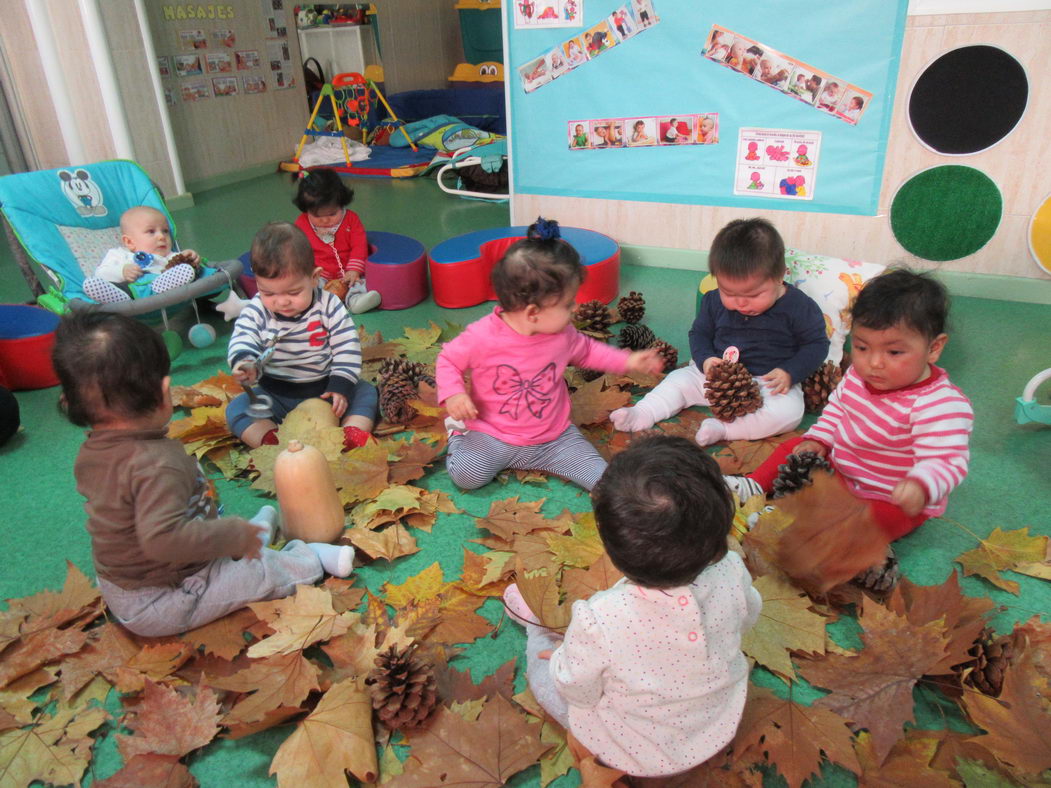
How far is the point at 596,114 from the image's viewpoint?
3918 millimetres

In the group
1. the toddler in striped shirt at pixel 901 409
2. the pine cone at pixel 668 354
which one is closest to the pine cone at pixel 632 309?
the pine cone at pixel 668 354

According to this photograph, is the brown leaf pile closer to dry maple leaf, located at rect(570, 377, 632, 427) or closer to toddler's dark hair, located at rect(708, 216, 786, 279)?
dry maple leaf, located at rect(570, 377, 632, 427)

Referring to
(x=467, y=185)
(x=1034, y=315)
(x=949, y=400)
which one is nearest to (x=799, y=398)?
(x=949, y=400)

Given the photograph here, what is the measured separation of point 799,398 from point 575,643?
1688mm

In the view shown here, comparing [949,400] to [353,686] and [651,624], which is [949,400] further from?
[353,686]

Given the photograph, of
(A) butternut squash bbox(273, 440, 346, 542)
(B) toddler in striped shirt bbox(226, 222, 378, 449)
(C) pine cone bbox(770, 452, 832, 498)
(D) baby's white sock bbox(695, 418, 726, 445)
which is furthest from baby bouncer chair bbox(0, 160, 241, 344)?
(C) pine cone bbox(770, 452, 832, 498)

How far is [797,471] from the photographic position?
1995 millimetres

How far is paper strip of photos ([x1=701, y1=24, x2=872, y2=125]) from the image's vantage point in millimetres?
3375

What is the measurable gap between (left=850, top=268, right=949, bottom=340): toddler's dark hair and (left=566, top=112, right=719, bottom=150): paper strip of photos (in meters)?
2.25

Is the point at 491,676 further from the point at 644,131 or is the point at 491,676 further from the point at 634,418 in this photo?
the point at 644,131

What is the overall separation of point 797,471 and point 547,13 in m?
2.92

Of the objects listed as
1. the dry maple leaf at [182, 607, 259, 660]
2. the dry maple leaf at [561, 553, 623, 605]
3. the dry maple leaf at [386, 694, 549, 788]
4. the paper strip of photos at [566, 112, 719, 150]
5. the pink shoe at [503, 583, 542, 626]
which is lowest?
the dry maple leaf at [386, 694, 549, 788]

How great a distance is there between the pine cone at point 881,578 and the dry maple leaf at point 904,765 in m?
0.39

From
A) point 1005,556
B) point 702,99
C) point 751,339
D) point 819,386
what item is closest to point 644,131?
point 702,99
